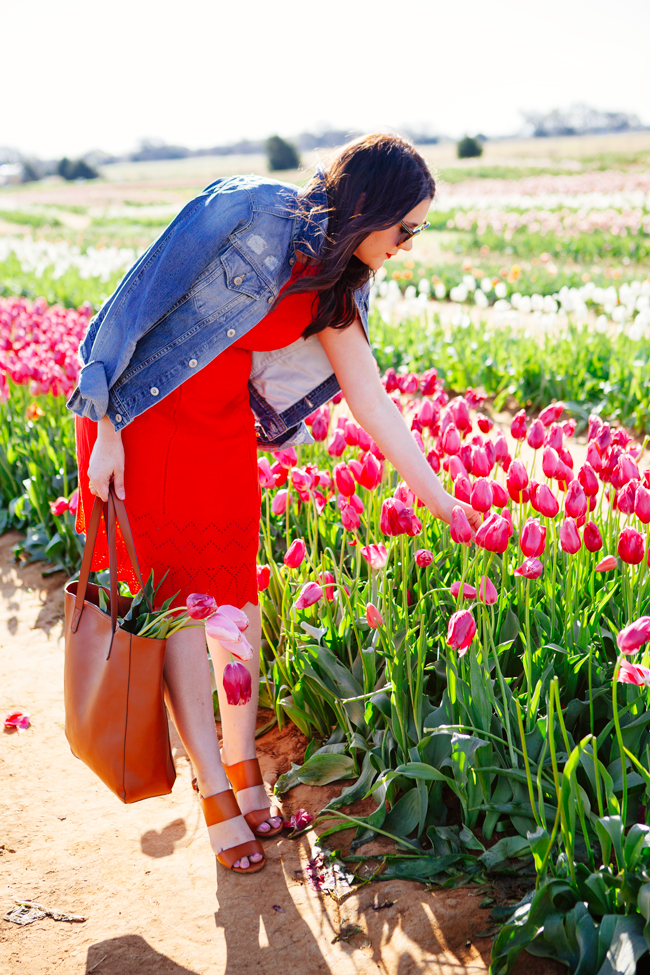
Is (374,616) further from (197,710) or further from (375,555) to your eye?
(197,710)

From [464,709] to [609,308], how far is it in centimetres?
498

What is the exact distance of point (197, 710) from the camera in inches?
74.7

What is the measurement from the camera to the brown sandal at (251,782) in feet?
6.78

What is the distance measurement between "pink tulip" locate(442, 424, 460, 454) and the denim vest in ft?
2.44

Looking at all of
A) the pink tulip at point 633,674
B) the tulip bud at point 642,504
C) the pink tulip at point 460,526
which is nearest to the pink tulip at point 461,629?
the pink tulip at point 460,526

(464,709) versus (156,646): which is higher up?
(156,646)

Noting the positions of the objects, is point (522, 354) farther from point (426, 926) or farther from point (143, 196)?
point (143, 196)

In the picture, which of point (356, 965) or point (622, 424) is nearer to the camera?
point (356, 965)

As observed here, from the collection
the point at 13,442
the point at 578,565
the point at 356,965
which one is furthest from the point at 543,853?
the point at 13,442

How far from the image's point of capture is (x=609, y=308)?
6.03 metres

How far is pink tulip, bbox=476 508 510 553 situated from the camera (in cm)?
174

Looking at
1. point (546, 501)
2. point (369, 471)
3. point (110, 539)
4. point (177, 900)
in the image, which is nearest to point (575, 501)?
point (546, 501)

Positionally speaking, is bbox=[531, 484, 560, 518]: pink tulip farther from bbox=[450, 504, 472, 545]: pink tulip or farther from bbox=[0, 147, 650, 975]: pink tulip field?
bbox=[450, 504, 472, 545]: pink tulip

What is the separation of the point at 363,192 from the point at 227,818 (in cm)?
152
